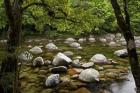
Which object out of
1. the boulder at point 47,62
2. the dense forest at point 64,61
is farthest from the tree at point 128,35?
the boulder at point 47,62

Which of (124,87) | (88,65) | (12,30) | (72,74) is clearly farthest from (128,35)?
(88,65)

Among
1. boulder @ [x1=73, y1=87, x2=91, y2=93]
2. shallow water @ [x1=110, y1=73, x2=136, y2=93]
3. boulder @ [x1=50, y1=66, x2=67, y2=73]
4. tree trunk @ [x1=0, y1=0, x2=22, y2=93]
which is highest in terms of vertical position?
tree trunk @ [x1=0, y1=0, x2=22, y2=93]

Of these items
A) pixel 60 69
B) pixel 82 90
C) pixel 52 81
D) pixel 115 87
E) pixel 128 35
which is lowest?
pixel 115 87

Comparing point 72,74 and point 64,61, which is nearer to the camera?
point 72,74

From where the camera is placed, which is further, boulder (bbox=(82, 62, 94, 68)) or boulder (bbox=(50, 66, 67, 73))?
boulder (bbox=(82, 62, 94, 68))

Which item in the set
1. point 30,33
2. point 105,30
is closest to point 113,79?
point 30,33

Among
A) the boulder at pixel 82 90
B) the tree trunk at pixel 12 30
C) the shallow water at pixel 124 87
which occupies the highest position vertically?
the tree trunk at pixel 12 30

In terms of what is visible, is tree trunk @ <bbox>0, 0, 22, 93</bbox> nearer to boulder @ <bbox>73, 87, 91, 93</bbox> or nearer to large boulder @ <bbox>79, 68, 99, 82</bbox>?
boulder @ <bbox>73, 87, 91, 93</bbox>

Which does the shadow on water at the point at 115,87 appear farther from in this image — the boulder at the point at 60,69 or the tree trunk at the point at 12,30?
the tree trunk at the point at 12,30

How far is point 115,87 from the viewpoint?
51.8ft

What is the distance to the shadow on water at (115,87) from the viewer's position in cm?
1519

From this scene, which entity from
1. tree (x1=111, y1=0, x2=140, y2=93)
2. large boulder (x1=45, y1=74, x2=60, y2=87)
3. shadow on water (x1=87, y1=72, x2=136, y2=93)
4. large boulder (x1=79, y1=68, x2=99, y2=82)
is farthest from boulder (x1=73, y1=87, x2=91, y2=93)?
tree (x1=111, y1=0, x2=140, y2=93)

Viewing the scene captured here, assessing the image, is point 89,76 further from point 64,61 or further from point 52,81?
point 64,61

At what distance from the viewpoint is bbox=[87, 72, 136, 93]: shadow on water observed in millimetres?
15192
